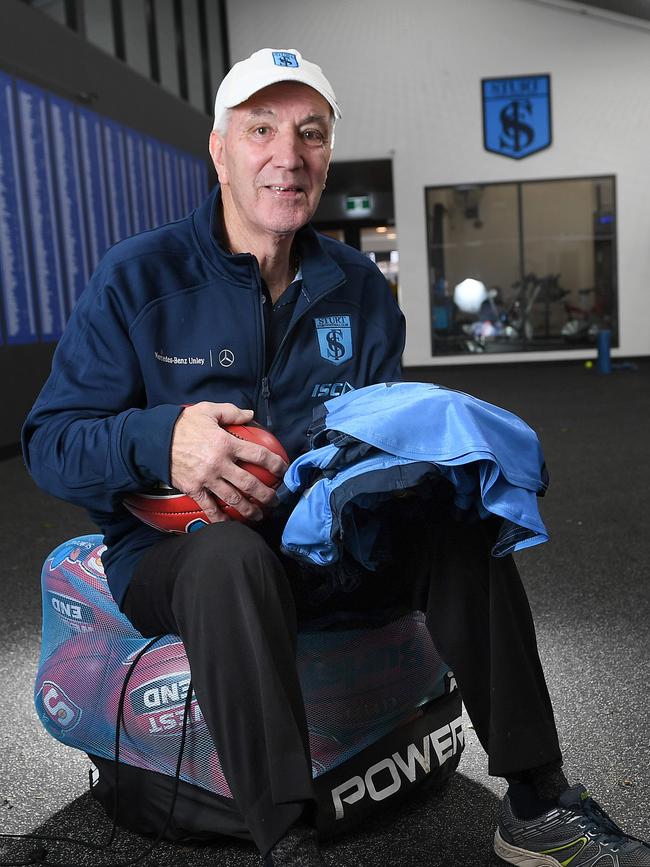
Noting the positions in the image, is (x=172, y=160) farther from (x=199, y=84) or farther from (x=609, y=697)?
(x=609, y=697)

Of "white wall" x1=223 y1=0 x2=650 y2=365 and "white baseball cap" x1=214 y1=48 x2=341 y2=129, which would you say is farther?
"white wall" x1=223 y1=0 x2=650 y2=365

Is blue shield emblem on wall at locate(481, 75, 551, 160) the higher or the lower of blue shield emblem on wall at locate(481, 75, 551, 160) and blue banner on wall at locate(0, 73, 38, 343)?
the higher

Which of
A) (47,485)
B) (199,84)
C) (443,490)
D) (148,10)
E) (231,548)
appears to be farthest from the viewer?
(199,84)

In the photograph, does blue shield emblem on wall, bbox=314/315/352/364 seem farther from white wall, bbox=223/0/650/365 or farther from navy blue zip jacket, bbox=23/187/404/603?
white wall, bbox=223/0/650/365

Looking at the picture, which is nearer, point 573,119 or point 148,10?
point 148,10

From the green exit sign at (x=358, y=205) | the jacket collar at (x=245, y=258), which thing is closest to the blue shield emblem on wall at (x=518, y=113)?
the green exit sign at (x=358, y=205)

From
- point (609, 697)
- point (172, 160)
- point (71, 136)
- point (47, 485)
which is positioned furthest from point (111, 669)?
point (172, 160)

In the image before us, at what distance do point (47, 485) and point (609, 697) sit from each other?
1.26 meters

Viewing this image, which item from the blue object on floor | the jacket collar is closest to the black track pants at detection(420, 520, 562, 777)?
the jacket collar

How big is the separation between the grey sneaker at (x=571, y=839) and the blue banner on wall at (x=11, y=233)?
5.35 m

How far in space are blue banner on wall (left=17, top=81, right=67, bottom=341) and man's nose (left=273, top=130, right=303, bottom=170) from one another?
16.8 feet

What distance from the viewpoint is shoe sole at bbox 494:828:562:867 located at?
127cm

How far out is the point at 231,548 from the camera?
1.11 meters

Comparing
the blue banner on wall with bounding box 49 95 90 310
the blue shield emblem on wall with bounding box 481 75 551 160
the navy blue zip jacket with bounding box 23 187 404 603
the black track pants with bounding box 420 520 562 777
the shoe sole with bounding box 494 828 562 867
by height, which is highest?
the blue shield emblem on wall with bounding box 481 75 551 160
